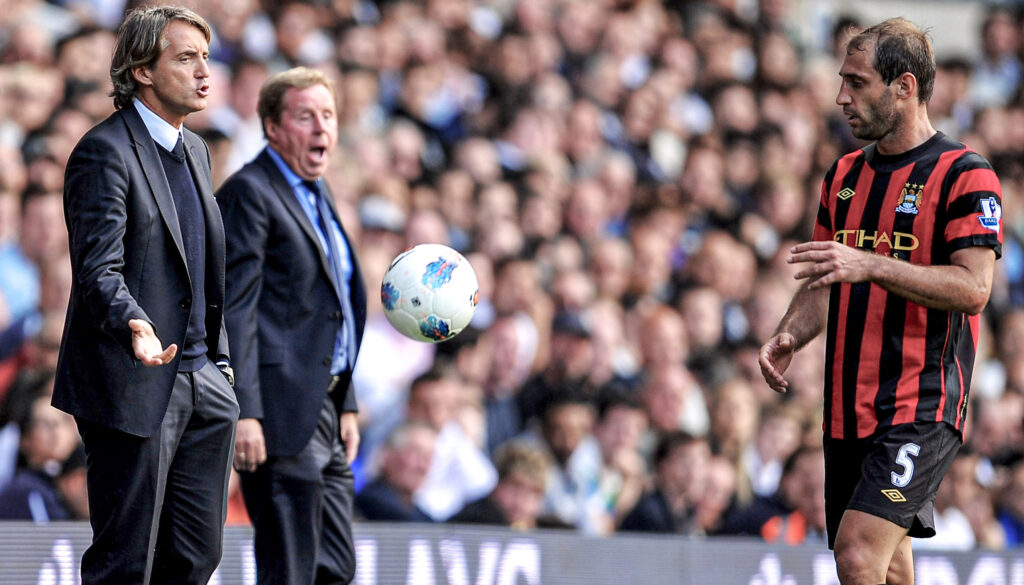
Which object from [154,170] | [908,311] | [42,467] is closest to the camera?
[154,170]

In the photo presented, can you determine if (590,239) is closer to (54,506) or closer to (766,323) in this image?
(766,323)

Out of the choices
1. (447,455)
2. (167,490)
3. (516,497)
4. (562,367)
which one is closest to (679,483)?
(562,367)

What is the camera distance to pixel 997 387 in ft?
34.4

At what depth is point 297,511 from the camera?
17.1 ft

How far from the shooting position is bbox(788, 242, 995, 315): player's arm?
446cm

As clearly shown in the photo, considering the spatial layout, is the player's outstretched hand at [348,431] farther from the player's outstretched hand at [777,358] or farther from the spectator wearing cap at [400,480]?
the spectator wearing cap at [400,480]

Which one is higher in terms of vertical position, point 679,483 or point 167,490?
point 167,490

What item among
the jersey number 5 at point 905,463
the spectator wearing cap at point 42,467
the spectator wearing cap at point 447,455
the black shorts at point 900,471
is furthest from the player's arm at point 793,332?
the spectator wearing cap at point 42,467

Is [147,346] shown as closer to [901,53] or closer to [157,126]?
[157,126]

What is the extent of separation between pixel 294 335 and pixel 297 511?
65cm

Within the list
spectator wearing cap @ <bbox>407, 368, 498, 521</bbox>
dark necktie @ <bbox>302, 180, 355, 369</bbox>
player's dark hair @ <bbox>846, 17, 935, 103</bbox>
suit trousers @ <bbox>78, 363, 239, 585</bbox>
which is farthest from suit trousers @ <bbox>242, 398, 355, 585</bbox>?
spectator wearing cap @ <bbox>407, 368, 498, 521</bbox>

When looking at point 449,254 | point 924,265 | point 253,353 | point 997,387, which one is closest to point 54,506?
point 253,353

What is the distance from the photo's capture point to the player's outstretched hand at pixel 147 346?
3855mm

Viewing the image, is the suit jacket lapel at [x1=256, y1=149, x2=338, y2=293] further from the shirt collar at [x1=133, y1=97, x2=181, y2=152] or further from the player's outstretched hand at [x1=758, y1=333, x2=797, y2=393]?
the player's outstretched hand at [x1=758, y1=333, x2=797, y2=393]
